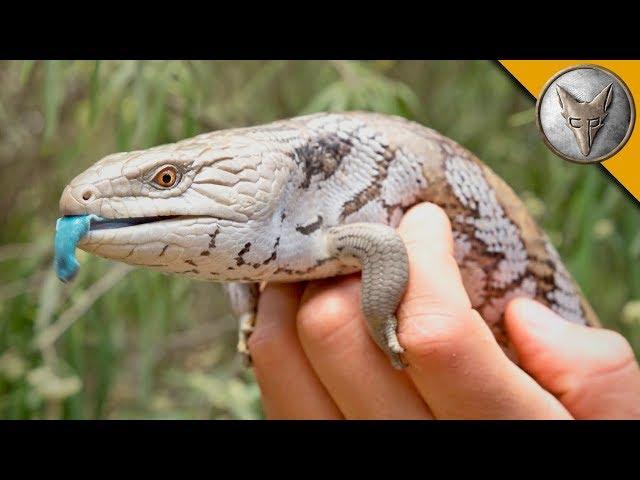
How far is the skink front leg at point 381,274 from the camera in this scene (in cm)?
107

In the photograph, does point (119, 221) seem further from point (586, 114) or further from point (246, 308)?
point (586, 114)

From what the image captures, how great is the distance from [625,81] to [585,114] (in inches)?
3.9

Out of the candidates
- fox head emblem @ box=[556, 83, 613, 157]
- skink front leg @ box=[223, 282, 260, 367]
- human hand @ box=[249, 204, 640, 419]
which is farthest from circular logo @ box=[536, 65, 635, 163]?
skink front leg @ box=[223, 282, 260, 367]

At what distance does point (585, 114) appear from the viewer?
127cm

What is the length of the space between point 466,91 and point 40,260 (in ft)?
5.74

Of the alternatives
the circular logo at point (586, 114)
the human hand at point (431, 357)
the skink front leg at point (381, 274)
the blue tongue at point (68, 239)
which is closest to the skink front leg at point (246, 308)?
the human hand at point (431, 357)

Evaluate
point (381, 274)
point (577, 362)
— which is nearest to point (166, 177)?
point (381, 274)

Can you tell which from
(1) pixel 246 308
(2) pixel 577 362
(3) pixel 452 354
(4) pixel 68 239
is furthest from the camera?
(1) pixel 246 308

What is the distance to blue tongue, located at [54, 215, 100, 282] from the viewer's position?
0.92 meters

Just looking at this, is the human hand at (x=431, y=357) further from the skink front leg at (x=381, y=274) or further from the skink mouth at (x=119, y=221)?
the skink mouth at (x=119, y=221)

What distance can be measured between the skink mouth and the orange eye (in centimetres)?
4

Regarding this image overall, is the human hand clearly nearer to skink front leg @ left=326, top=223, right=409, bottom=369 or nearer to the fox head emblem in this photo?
skink front leg @ left=326, top=223, right=409, bottom=369

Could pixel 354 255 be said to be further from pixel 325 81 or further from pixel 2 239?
pixel 2 239

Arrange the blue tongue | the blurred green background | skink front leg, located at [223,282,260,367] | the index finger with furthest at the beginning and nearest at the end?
the blurred green background
skink front leg, located at [223,282,260,367]
the index finger
the blue tongue
